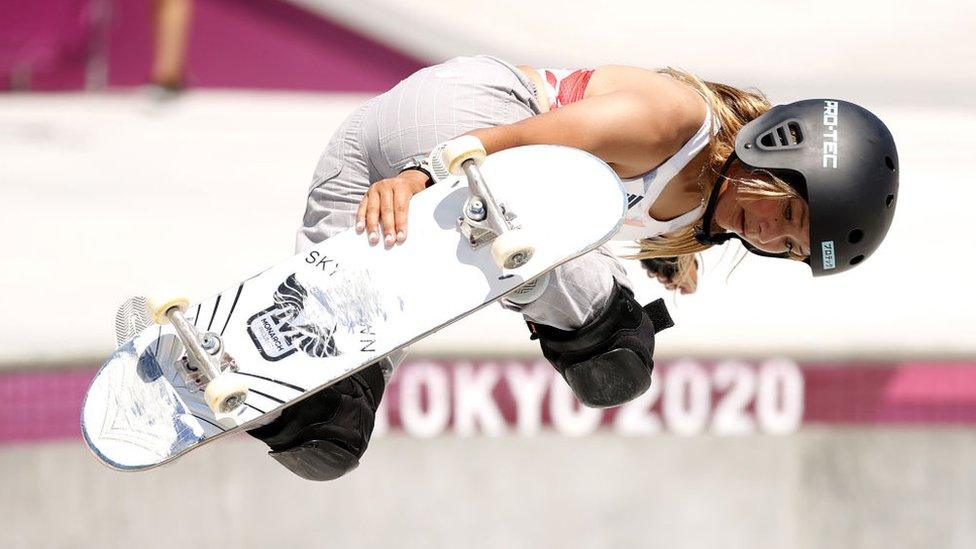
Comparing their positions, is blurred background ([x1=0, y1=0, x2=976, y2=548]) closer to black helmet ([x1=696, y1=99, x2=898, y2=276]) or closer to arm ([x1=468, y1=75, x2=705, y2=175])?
black helmet ([x1=696, y1=99, x2=898, y2=276])

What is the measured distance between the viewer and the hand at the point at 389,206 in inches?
107

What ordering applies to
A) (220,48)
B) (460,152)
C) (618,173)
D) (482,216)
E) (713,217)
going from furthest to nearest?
1. (220,48)
2. (713,217)
3. (618,173)
4. (482,216)
5. (460,152)

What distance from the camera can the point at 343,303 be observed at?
9.07ft

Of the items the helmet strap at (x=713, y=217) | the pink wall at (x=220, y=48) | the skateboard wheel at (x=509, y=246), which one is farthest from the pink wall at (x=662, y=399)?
the pink wall at (x=220, y=48)

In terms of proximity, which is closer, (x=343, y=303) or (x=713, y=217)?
(x=343, y=303)

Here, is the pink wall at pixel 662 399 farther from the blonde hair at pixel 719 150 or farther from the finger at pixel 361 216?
the finger at pixel 361 216

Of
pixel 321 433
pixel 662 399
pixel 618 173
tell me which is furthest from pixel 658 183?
pixel 662 399

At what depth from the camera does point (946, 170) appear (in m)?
7.34

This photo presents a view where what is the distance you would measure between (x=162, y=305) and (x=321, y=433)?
0.44 metres

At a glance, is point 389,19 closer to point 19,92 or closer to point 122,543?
point 19,92

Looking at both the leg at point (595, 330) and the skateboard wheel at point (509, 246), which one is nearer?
the skateboard wheel at point (509, 246)

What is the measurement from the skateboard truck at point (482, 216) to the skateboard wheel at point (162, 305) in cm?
59

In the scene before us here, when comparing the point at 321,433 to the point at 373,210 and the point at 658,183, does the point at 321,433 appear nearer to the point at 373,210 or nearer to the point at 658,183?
the point at 373,210

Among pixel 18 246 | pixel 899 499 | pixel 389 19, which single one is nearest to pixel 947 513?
pixel 899 499
